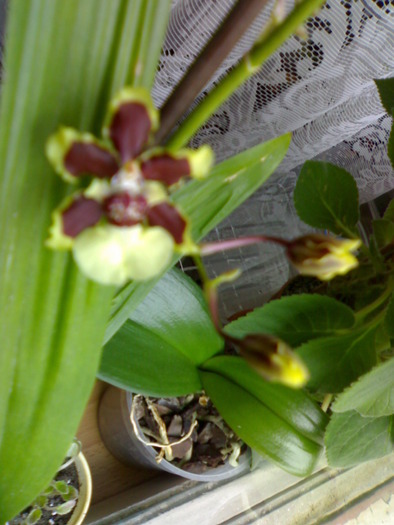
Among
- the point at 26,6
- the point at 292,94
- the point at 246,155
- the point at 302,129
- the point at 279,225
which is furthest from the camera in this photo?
the point at 279,225

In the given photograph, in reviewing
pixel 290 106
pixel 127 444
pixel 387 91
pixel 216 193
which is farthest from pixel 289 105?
pixel 127 444

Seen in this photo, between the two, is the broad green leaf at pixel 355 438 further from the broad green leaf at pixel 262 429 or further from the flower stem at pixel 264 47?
the flower stem at pixel 264 47

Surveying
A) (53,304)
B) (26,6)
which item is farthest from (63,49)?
(53,304)

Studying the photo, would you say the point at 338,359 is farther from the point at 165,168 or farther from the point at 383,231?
the point at 165,168

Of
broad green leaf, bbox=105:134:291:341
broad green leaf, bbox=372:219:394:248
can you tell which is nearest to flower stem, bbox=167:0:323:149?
broad green leaf, bbox=105:134:291:341

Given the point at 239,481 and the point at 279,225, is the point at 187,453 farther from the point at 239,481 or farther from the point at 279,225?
the point at 279,225

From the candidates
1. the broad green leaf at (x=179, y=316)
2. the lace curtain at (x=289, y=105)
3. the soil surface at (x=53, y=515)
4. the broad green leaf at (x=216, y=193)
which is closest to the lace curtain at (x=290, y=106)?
the lace curtain at (x=289, y=105)

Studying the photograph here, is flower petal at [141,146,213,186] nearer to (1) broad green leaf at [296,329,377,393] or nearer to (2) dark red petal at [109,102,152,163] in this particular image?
(2) dark red petal at [109,102,152,163]
